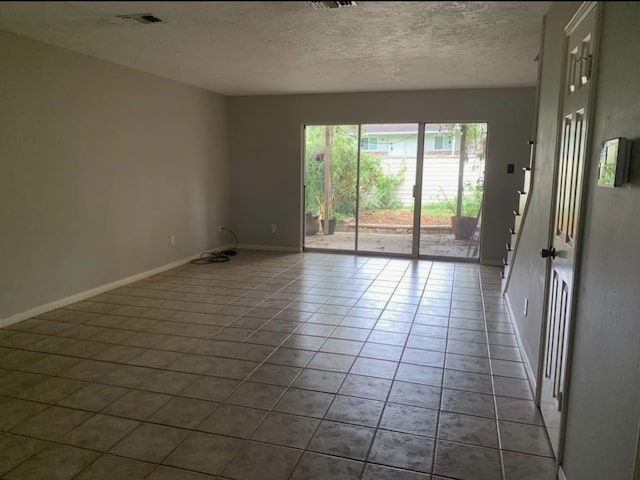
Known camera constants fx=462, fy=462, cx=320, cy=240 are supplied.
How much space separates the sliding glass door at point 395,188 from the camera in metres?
6.56

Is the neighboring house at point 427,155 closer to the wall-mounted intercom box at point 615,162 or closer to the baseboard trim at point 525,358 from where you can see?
the baseboard trim at point 525,358

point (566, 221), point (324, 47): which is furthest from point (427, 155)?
point (566, 221)

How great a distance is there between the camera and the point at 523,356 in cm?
322

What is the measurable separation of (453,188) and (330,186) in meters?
1.84

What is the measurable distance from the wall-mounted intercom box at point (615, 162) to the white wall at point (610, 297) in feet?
0.09

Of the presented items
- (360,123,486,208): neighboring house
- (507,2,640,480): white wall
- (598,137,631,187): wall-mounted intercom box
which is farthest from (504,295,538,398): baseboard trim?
(360,123,486,208): neighboring house

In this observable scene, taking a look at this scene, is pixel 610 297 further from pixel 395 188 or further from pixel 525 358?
pixel 395 188

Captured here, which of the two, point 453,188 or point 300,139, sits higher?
point 300,139

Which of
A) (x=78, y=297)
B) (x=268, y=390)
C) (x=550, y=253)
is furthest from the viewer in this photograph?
(x=78, y=297)

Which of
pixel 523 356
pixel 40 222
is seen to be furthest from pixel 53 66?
pixel 523 356

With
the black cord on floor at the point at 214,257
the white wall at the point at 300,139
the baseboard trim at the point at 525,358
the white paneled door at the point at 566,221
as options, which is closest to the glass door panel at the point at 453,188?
the white wall at the point at 300,139

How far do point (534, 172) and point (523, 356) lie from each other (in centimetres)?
137

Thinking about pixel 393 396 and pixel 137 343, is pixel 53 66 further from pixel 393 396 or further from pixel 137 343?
pixel 393 396

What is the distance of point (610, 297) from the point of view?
151 cm
